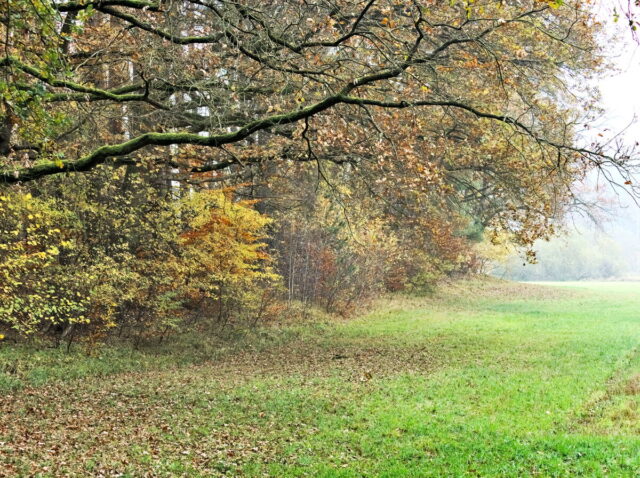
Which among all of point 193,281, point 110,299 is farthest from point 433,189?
point 110,299

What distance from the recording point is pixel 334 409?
10.3 meters

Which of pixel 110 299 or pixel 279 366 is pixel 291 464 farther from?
pixel 110 299

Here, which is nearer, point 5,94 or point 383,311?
point 5,94

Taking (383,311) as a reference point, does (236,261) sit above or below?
above

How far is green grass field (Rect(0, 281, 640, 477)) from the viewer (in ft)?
24.2

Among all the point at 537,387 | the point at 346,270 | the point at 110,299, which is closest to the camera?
the point at 537,387

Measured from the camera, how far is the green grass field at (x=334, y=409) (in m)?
7.38

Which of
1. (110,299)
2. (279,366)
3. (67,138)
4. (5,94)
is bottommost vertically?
(279,366)

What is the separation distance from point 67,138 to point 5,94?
9814 mm

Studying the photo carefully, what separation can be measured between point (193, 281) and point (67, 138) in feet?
17.3

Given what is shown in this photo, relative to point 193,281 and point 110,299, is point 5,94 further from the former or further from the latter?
point 193,281

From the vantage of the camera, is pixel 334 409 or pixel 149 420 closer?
pixel 149 420

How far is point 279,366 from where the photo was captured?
1514 cm

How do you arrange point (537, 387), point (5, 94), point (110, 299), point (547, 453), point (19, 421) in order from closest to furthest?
point (5, 94) < point (547, 453) < point (19, 421) < point (537, 387) < point (110, 299)
